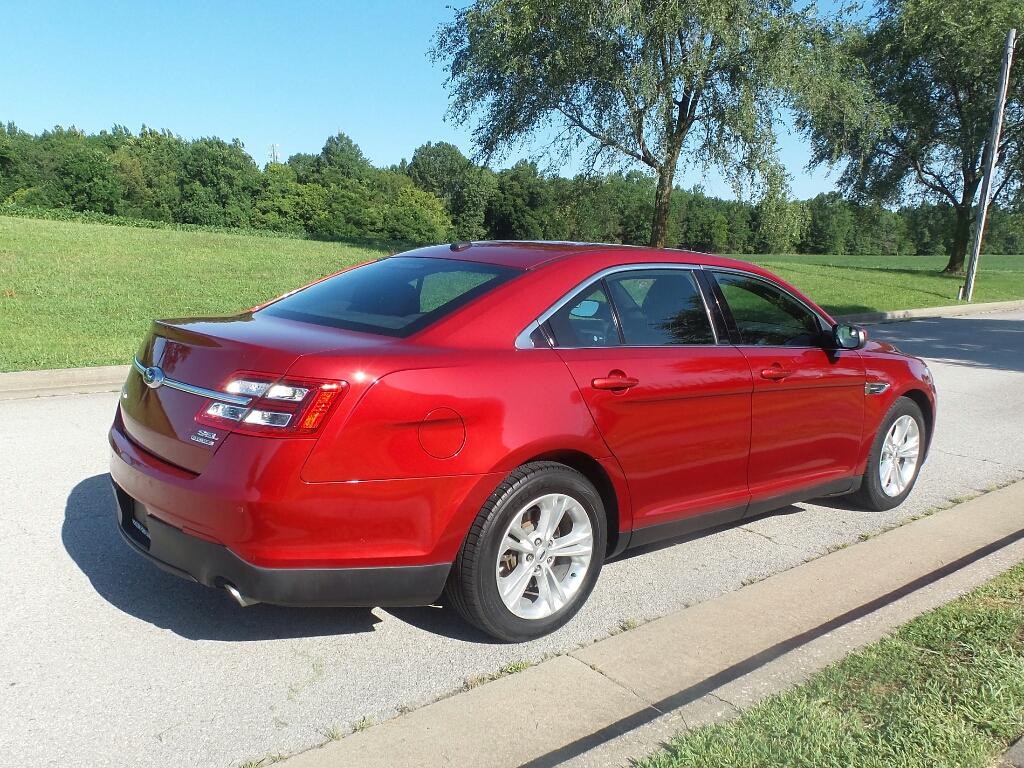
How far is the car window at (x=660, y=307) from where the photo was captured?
4.00 metres

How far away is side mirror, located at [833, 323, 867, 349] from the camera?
4855 millimetres

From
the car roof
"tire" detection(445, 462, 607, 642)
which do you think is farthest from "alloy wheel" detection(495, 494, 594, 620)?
the car roof

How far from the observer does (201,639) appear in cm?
350

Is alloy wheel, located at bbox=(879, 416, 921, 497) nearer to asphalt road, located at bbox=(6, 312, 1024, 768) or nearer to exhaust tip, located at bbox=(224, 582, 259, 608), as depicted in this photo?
asphalt road, located at bbox=(6, 312, 1024, 768)

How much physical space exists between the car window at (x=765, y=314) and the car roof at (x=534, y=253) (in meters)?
0.14

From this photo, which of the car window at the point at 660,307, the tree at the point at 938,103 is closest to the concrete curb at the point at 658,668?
the car window at the point at 660,307

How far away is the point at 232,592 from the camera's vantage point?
10.1 feet

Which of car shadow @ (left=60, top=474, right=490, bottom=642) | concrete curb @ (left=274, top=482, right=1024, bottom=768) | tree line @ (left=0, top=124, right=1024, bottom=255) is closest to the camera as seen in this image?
concrete curb @ (left=274, top=482, right=1024, bottom=768)

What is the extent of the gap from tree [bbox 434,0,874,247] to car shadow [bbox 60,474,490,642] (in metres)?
19.9

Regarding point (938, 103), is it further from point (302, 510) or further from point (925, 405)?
point (302, 510)

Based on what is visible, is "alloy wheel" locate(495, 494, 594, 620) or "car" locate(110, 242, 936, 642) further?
"alloy wheel" locate(495, 494, 594, 620)

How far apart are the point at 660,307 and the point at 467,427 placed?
4.59 feet

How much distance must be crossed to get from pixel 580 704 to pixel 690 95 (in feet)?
76.6

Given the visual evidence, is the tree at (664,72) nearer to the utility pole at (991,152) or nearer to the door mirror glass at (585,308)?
the utility pole at (991,152)
